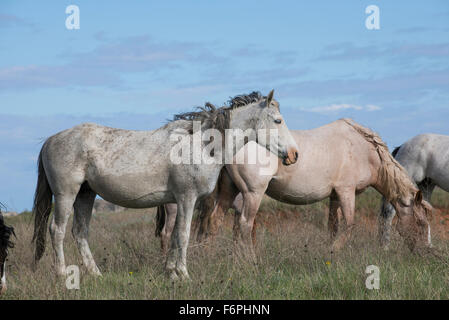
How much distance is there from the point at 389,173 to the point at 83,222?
5.05 metres

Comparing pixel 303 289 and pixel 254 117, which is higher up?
pixel 254 117

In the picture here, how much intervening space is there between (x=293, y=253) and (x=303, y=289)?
132 centimetres

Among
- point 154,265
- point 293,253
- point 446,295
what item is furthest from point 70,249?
point 446,295

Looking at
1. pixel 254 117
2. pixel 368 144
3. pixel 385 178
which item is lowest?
pixel 385 178

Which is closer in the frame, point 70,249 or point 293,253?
point 293,253

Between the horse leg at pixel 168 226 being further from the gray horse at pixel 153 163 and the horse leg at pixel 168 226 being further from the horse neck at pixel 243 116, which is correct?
the horse neck at pixel 243 116

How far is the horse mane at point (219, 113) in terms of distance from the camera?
6906 mm

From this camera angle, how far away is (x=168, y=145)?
6.95 m

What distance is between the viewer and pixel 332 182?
8.84 metres

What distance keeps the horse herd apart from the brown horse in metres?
0.02

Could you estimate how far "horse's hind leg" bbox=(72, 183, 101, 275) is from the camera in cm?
733

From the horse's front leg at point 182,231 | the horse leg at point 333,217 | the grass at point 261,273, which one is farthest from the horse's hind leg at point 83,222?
the horse leg at point 333,217

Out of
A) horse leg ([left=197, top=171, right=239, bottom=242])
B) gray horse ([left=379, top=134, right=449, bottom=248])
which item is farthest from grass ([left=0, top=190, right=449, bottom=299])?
gray horse ([left=379, top=134, right=449, bottom=248])
